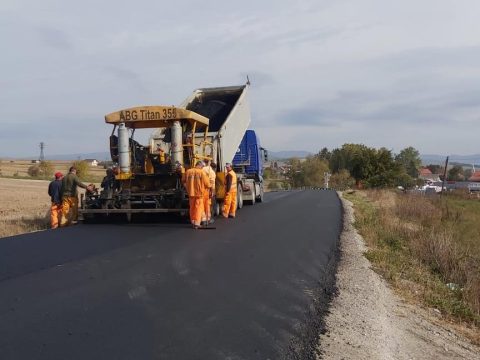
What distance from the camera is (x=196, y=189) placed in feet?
39.7

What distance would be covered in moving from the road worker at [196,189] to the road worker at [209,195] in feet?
0.70

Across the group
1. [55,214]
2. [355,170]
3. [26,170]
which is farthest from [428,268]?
[26,170]

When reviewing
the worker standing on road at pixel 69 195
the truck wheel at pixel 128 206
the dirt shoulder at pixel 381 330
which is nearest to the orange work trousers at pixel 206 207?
the truck wheel at pixel 128 206

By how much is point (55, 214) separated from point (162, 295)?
810 cm

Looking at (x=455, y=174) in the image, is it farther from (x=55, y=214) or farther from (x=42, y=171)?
(x=55, y=214)

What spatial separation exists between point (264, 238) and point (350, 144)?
73.4 meters

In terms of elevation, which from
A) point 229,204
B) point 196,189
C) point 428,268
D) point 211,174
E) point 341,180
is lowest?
point 341,180

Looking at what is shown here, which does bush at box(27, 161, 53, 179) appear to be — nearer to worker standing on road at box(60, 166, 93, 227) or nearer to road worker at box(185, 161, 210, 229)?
worker standing on road at box(60, 166, 93, 227)

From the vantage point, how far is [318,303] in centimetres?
607

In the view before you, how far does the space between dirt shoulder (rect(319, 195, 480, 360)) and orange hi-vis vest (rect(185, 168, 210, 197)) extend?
5.36 m

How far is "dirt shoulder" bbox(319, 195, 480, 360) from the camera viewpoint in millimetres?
4762

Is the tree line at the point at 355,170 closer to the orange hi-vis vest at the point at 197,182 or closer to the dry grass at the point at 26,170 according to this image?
the dry grass at the point at 26,170

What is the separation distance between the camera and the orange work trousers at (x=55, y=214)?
1304cm

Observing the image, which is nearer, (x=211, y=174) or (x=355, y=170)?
(x=211, y=174)
